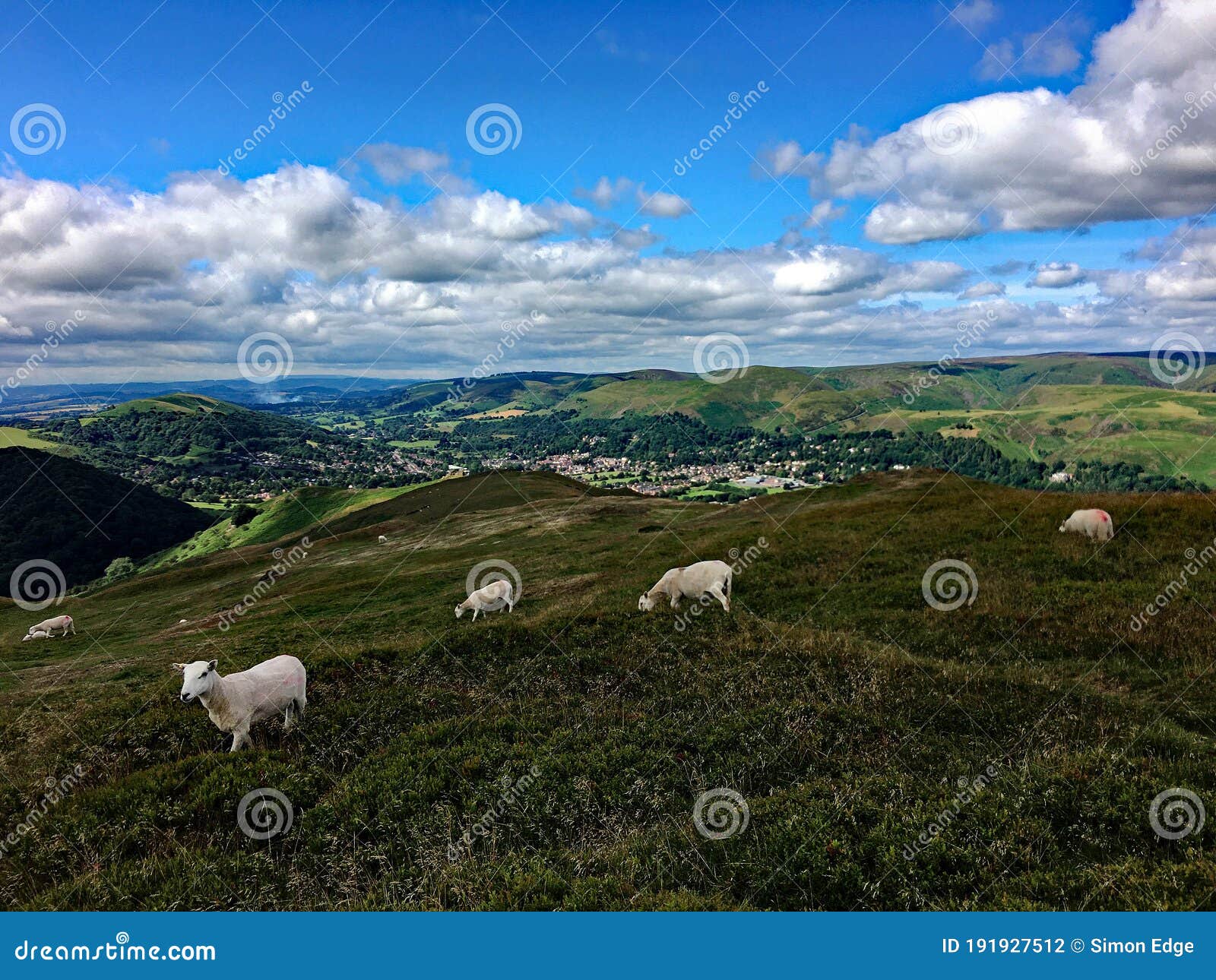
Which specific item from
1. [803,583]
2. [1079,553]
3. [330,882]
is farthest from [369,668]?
[1079,553]

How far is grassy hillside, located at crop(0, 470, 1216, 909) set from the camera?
682 cm

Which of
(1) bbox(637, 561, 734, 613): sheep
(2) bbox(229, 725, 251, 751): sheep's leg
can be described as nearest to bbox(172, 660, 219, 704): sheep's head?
(2) bbox(229, 725, 251, 751): sheep's leg

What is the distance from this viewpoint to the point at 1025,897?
20.7 feet

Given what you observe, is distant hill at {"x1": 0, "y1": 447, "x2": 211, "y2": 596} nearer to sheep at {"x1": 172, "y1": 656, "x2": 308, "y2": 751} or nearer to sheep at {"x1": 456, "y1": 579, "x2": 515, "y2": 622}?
sheep at {"x1": 456, "y1": 579, "x2": 515, "y2": 622}

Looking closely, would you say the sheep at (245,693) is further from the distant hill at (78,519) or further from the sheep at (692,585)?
the distant hill at (78,519)

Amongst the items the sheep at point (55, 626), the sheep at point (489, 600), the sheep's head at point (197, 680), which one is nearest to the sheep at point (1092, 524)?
the sheep at point (489, 600)

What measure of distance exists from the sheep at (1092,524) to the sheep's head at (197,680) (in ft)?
93.0

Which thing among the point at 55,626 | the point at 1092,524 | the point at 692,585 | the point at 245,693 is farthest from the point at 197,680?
the point at 55,626

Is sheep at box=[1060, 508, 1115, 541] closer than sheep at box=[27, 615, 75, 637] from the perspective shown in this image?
Yes

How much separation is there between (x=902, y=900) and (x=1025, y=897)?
1.35 m

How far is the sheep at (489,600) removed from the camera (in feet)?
87.8

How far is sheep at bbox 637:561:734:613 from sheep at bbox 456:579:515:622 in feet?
28.1

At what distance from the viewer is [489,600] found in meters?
26.8

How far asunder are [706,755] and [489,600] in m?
18.3
